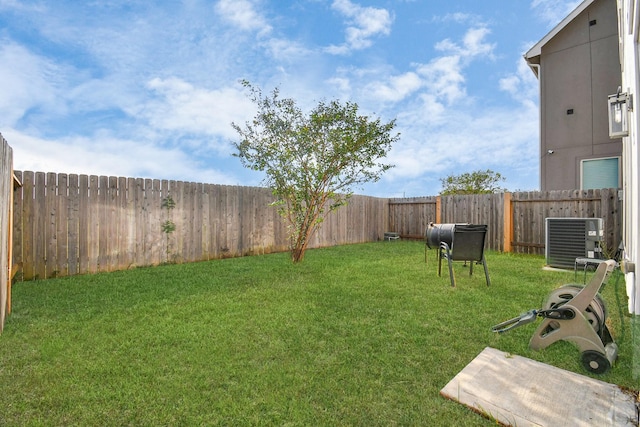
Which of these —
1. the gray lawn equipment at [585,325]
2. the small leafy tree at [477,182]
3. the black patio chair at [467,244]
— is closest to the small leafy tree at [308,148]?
the black patio chair at [467,244]

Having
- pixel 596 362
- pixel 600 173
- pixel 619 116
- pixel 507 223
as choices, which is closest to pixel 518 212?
pixel 507 223

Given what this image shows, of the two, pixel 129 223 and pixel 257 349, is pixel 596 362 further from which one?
pixel 129 223

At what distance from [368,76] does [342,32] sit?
1338 millimetres

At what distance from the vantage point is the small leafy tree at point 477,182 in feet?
47.1

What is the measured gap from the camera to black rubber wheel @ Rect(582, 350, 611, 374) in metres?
1.88

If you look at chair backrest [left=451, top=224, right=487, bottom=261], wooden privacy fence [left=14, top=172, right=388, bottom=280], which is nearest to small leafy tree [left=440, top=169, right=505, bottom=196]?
wooden privacy fence [left=14, top=172, right=388, bottom=280]

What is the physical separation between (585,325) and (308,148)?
4853mm

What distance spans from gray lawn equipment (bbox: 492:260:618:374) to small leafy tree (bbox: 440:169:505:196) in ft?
43.1

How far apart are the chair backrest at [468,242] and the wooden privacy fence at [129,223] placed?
463 centimetres

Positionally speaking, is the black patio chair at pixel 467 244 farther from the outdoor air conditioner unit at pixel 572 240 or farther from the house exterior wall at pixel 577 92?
the house exterior wall at pixel 577 92

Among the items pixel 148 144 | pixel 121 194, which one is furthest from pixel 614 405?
pixel 148 144

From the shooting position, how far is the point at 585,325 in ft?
6.70

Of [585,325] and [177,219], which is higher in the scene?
[177,219]

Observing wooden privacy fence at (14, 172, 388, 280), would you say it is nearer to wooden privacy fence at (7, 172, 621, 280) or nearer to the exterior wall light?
wooden privacy fence at (7, 172, 621, 280)
